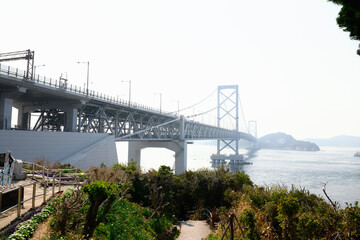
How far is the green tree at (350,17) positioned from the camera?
592cm

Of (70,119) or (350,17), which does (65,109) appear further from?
(350,17)

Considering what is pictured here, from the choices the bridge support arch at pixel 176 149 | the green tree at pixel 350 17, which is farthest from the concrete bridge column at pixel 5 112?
the bridge support arch at pixel 176 149

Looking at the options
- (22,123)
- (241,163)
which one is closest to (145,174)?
(22,123)

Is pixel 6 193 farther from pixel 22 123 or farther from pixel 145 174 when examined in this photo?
pixel 22 123

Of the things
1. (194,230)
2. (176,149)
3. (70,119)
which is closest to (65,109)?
(70,119)

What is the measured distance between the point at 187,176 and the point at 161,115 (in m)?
36.0

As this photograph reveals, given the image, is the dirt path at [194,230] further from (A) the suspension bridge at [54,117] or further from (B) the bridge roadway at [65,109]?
(B) the bridge roadway at [65,109]

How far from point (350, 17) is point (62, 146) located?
25580 millimetres

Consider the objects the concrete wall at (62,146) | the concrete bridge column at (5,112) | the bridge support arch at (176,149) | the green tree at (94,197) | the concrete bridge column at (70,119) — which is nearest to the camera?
the green tree at (94,197)

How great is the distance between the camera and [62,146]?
2552 centimetres

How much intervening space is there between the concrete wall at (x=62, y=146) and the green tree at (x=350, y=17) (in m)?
23.1

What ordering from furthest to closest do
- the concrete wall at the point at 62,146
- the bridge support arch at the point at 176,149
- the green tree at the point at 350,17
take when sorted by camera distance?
the bridge support arch at the point at 176,149 → the concrete wall at the point at 62,146 → the green tree at the point at 350,17

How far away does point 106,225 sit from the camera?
348 inches

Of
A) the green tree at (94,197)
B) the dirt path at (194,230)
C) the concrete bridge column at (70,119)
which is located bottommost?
the dirt path at (194,230)
